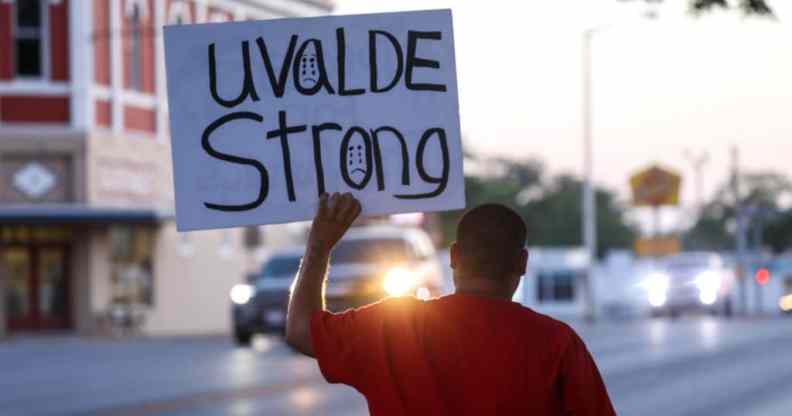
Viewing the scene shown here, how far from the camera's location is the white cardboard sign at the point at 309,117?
471cm

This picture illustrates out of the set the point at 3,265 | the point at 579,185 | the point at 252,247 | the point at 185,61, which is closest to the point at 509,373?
the point at 185,61

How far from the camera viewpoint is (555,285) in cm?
9306

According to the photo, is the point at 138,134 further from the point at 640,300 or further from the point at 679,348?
the point at 640,300

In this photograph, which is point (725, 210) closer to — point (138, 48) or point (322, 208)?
point (138, 48)

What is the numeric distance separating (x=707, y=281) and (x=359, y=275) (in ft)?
123

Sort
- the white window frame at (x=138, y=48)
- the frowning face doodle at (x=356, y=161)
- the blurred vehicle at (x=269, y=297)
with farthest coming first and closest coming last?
the white window frame at (x=138, y=48), the blurred vehicle at (x=269, y=297), the frowning face doodle at (x=356, y=161)

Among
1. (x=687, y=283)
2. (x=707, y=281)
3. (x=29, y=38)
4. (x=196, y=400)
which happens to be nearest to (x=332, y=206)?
(x=196, y=400)

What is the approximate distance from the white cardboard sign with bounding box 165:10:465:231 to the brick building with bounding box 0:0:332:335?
3398 cm

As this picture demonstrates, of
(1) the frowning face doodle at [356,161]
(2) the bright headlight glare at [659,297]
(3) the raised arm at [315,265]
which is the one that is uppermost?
(1) the frowning face doodle at [356,161]

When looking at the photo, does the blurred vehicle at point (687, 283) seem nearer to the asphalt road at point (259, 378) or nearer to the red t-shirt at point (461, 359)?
the asphalt road at point (259, 378)

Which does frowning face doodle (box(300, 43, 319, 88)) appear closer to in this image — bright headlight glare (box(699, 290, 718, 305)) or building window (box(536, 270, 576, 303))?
bright headlight glare (box(699, 290, 718, 305))

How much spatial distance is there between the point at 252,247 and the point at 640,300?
162 ft

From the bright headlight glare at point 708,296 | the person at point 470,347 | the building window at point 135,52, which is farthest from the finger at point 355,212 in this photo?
the bright headlight glare at point 708,296

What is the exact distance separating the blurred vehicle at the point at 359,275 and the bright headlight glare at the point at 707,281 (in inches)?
1333
